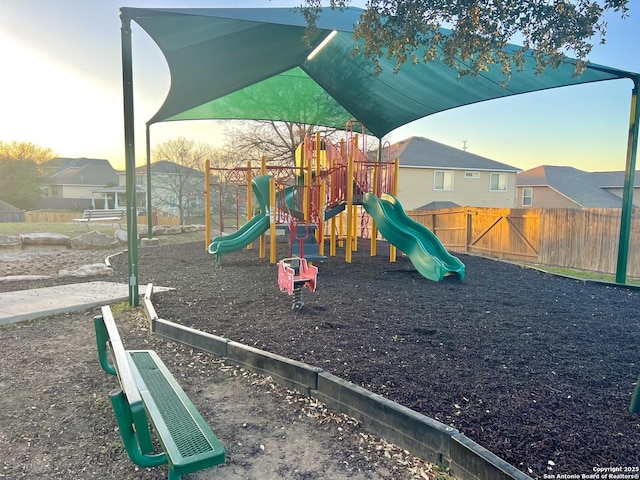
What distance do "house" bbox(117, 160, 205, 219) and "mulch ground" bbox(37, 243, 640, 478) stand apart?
22.9 metres

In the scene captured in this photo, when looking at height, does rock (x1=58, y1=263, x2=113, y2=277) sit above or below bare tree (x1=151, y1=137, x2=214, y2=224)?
below

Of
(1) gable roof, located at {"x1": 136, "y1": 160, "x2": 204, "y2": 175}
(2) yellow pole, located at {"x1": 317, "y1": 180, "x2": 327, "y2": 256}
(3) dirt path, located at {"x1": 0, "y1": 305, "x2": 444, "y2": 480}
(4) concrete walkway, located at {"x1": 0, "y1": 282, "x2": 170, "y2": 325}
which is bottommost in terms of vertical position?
(3) dirt path, located at {"x1": 0, "y1": 305, "x2": 444, "y2": 480}

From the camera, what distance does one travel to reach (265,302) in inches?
235

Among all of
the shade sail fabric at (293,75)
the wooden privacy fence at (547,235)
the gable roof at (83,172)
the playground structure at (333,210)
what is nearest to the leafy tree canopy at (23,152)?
the gable roof at (83,172)

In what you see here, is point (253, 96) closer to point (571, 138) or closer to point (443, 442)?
point (443, 442)

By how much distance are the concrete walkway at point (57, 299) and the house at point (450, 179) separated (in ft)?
66.1

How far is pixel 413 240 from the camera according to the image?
8.52 meters

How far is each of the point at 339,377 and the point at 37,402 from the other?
2.38 metres

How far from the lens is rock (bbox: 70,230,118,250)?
12.7 metres

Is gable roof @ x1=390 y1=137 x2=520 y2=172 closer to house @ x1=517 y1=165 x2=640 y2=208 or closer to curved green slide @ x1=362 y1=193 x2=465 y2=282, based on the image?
house @ x1=517 y1=165 x2=640 y2=208

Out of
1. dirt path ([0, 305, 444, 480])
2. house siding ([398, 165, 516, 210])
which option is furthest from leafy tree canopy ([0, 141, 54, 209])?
dirt path ([0, 305, 444, 480])

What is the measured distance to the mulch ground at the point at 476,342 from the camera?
2.59 metres

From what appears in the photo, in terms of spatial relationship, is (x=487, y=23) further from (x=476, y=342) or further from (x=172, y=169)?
(x=172, y=169)

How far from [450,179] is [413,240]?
61.4 ft
